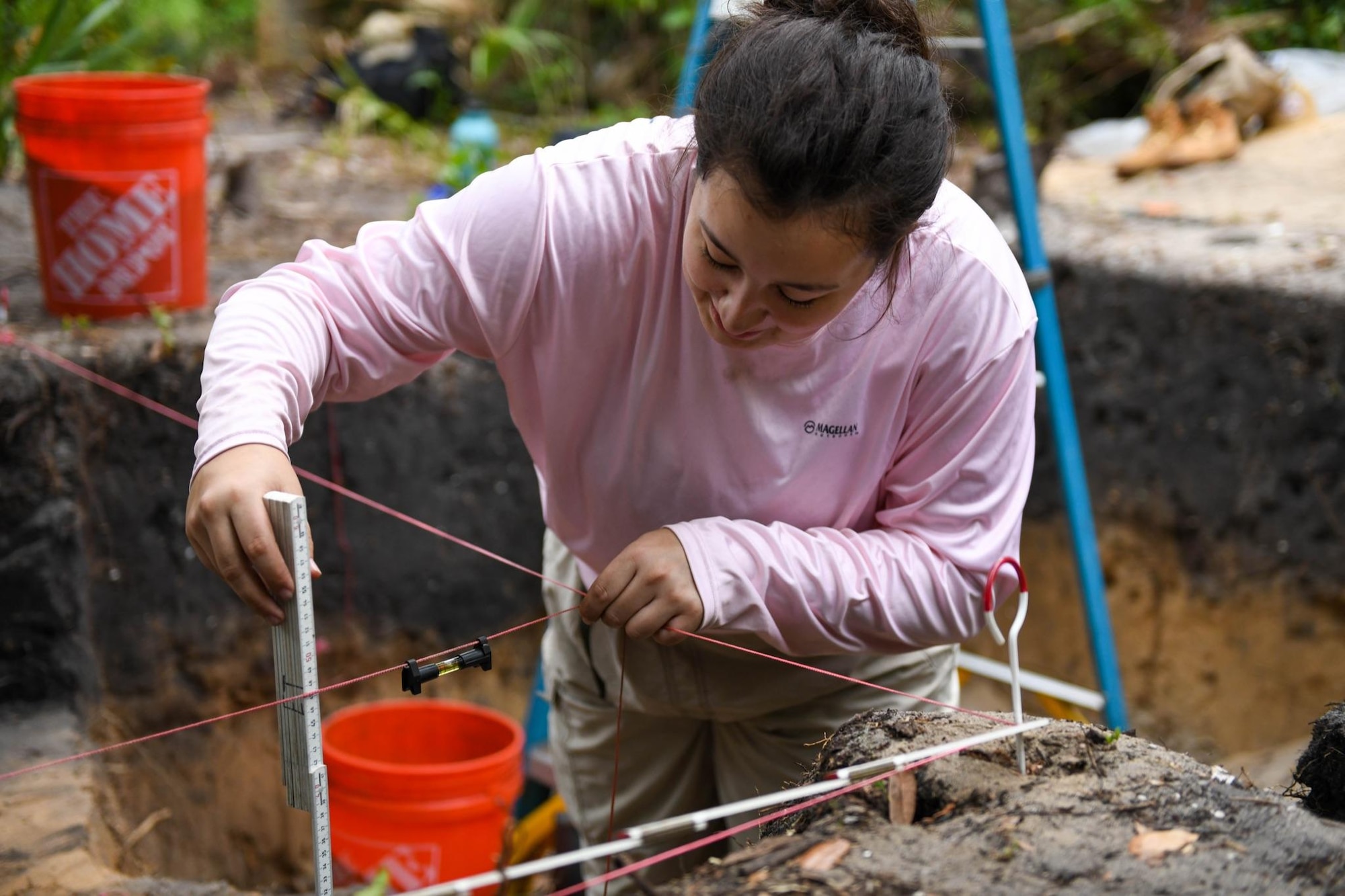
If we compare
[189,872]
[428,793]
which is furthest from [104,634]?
[428,793]

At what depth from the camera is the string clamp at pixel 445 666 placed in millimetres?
1438

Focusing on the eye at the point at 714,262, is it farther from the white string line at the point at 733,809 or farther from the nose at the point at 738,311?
the white string line at the point at 733,809

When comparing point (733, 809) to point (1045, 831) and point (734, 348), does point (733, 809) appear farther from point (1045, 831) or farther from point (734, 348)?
point (734, 348)

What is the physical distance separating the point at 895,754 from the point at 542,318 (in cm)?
69

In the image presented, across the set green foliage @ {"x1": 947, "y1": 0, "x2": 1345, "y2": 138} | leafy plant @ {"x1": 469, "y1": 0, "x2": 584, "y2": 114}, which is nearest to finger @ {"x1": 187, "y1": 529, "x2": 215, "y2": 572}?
green foliage @ {"x1": 947, "y1": 0, "x2": 1345, "y2": 138}

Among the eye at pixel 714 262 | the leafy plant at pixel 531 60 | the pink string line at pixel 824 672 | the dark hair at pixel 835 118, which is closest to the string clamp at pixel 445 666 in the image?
the pink string line at pixel 824 672

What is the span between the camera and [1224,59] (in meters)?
4.79

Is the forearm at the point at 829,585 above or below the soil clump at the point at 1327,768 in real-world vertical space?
above

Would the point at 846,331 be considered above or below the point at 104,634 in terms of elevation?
above

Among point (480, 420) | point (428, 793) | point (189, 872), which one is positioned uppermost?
point (480, 420)

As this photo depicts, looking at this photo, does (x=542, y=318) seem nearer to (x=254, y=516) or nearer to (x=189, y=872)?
(x=254, y=516)

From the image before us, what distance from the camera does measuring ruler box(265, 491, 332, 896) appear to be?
1285 millimetres

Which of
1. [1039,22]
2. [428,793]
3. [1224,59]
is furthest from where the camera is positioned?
[1039,22]

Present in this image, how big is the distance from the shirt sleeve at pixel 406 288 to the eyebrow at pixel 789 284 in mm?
258
